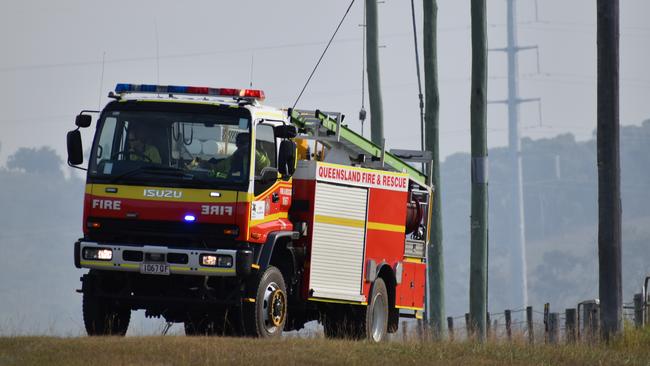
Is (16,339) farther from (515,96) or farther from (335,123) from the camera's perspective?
(515,96)

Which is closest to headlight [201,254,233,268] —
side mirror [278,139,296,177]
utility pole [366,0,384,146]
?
side mirror [278,139,296,177]

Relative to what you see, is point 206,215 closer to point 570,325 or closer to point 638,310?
point 570,325

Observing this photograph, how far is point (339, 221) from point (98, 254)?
11.4ft

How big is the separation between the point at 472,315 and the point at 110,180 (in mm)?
9988

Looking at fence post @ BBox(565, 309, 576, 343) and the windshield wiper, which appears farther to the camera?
fence post @ BBox(565, 309, 576, 343)

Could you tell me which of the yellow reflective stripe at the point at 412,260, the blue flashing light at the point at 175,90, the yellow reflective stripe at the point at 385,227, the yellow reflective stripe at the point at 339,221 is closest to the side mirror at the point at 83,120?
the blue flashing light at the point at 175,90

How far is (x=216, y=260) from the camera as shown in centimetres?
1884

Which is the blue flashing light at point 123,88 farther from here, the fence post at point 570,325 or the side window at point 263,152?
the fence post at point 570,325

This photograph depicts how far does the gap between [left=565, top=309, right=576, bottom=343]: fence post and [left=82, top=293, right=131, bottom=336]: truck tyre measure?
709 cm

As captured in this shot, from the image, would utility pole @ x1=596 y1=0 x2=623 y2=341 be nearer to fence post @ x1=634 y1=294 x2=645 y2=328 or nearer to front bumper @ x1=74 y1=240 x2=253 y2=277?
fence post @ x1=634 y1=294 x2=645 y2=328

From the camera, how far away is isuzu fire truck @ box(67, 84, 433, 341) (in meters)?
18.9

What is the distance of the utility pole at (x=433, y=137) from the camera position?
32.7 m

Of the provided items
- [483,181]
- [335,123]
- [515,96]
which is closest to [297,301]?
[335,123]

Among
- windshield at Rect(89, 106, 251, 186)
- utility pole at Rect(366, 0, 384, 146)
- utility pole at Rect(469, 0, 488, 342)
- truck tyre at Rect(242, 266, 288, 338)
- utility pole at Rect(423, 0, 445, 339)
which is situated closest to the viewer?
windshield at Rect(89, 106, 251, 186)
